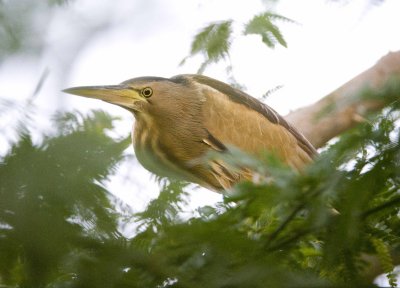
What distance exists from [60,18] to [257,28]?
3.68 ft

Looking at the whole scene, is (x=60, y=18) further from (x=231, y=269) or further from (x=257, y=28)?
(x=257, y=28)

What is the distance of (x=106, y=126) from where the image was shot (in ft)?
3.60

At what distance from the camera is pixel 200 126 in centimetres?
281

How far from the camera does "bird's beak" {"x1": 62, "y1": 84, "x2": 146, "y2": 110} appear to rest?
234 centimetres

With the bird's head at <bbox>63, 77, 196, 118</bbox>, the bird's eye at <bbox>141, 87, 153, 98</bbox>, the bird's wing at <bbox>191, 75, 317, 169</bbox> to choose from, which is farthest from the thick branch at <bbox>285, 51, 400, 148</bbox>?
the bird's eye at <bbox>141, 87, 153, 98</bbox>

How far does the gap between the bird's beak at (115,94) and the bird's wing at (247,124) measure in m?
0.31

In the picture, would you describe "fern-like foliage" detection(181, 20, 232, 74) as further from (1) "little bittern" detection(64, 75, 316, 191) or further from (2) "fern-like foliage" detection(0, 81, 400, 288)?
(2) "fern-like foliage" detection(0, 81, 400, 288)

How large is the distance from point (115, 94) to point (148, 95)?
0.22 metres

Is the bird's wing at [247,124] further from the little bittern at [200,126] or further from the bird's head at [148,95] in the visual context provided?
the bird's head at [148,95]

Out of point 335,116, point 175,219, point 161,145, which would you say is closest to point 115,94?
point 161,145

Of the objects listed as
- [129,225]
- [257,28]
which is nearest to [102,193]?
[129,225]

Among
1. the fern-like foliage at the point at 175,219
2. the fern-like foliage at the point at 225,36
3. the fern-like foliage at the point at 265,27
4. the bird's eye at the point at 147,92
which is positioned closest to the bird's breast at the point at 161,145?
the bird's eye at the point at 147,92

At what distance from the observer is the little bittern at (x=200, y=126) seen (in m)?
2.69

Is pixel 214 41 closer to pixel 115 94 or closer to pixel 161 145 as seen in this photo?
pixel 115 94
